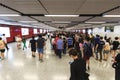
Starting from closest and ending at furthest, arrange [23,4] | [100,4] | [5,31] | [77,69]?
[77,69]
[100,4]
[23,4]
[5,31]

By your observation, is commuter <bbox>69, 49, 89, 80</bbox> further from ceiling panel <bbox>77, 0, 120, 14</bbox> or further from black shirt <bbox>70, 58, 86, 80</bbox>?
ceiling panel <bbox>77, 0, 120, 14</bbox>

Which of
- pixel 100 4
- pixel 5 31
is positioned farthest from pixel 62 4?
pixel 5 31

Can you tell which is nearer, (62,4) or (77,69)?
(77,69)

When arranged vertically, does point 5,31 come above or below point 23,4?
below

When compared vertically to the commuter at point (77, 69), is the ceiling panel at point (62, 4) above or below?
above

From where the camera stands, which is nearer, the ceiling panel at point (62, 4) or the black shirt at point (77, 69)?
the black shirt at point (77, 69)

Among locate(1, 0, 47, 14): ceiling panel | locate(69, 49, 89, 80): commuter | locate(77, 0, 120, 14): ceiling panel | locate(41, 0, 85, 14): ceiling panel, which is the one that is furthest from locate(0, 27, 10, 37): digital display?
locate(69, 49, 89, 80): commuter

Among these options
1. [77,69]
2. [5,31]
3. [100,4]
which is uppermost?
[100,4]

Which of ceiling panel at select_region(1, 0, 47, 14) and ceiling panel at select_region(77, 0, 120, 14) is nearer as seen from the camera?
ceiling panel at select_region(77, 0, 120, 14)

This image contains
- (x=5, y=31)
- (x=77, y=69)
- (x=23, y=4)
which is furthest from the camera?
(x=5, y=31)

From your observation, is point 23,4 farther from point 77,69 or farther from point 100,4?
point 77,69

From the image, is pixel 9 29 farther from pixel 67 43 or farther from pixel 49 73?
pixel 49 73

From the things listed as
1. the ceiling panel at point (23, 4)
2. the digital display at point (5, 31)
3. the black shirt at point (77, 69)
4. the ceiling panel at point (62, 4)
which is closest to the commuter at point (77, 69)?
the black shirt at point (77, 69)

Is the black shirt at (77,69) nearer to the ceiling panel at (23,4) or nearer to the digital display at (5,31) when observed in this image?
the ceiling panel at (23,4)
